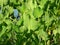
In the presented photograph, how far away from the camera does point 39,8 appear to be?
97 cm

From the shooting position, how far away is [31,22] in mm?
917

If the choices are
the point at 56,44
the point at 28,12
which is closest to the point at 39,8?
the point at 28,12

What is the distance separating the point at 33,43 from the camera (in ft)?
3.21

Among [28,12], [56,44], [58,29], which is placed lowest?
[56,44]

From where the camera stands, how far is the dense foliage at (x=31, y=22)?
0.94 metres

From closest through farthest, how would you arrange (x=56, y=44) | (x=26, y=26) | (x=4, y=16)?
1. (x=26, y=26)
2. (x=4, y=16)
3. (x=56, y=44)

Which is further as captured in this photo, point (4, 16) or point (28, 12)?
point (4, 16)

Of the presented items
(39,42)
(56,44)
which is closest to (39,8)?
(39,42)

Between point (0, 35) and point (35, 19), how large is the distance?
0.21 metres

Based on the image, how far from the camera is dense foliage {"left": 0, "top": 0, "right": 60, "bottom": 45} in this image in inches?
36.9

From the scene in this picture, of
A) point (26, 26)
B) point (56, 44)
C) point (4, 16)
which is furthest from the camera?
point (56, 44)

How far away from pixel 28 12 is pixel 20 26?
9cm

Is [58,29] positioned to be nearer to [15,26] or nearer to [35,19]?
[35,19]

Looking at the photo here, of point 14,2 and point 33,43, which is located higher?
point 14,2
